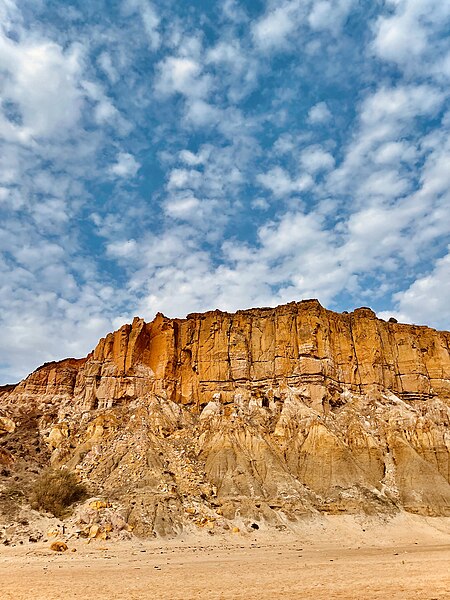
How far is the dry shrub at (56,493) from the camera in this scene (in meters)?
36.3

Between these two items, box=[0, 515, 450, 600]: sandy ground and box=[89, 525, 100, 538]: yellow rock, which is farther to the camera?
box=[89, 525, 100, 538]: yellow rock

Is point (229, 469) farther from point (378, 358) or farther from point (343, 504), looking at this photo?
point (378, 358)

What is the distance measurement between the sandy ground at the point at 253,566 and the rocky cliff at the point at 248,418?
255cm

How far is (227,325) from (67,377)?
21375mm

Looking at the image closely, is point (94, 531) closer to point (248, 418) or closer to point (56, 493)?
point (56, 493)

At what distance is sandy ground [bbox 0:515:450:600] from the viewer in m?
16.1

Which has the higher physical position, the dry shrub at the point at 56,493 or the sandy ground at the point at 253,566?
the dry shrub at the point at 56,493

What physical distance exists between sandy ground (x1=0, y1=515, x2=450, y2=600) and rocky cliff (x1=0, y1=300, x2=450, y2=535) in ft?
8.36

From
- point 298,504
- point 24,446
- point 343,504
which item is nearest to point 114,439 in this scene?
point 24,446

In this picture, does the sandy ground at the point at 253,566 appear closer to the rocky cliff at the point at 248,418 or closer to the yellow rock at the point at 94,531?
the yellow rock at the point at 94,531

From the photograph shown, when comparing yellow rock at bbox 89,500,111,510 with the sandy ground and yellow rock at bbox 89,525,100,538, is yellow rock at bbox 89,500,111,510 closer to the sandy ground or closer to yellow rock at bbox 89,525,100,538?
yellow rock at bbox 89,525,100,538

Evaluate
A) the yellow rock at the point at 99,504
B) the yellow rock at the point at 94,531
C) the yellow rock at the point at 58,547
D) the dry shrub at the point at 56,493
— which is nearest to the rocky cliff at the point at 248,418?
the yellow rock at the point at 99,504

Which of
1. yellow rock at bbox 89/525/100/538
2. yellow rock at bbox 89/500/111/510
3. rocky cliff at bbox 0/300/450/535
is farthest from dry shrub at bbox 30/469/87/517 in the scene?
yellow rock at bbox 89/525/100/538

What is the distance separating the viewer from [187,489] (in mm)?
40844
